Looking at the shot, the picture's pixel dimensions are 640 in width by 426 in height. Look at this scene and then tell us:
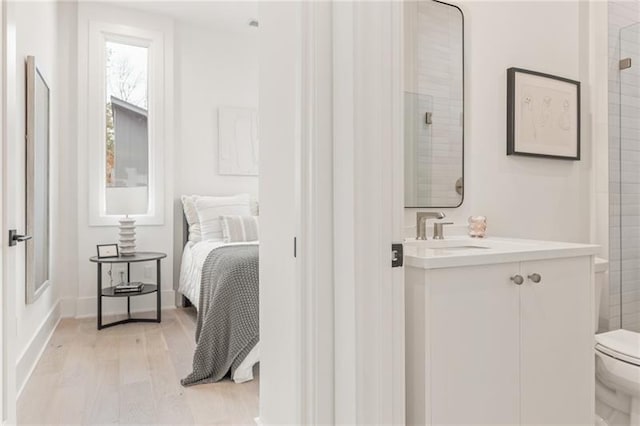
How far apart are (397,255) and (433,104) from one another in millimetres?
1018

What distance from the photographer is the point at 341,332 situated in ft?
4.07

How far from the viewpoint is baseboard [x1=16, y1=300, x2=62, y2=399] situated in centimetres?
238

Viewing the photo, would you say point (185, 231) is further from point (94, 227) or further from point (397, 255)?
point (397, 255)

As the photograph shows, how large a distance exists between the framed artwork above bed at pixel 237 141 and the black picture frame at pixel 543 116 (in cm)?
294

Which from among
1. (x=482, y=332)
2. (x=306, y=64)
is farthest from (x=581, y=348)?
(x=306, y=64)

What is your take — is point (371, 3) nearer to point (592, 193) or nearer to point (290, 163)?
point (290, 163)

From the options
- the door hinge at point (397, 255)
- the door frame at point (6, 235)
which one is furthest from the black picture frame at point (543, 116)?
the door frame at point (6, 235)

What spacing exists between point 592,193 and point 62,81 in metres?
4.26

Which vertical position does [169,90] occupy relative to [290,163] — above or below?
above

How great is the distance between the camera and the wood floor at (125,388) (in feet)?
6.82

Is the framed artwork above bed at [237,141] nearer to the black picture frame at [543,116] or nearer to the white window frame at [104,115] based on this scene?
the white window frame at [104,115]

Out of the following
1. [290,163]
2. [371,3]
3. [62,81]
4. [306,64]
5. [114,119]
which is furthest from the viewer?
[114,119]

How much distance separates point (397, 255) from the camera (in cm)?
120

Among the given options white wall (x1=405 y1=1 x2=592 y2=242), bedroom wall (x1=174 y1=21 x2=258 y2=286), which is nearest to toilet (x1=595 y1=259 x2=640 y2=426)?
white wall (x1=405 y1=1 x2=592 y2=242)
